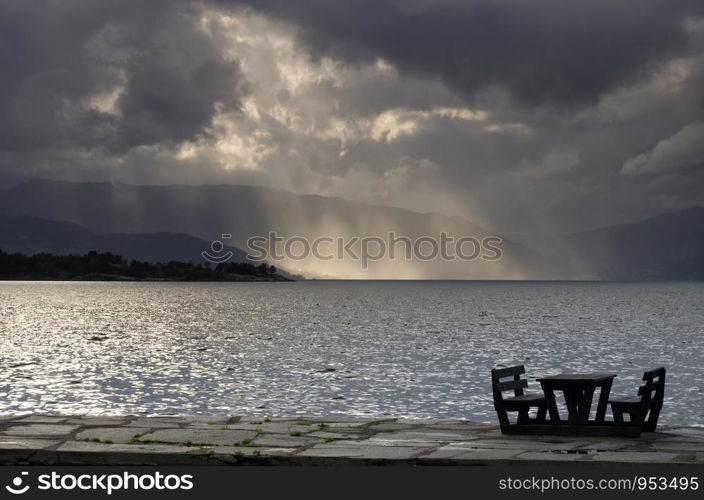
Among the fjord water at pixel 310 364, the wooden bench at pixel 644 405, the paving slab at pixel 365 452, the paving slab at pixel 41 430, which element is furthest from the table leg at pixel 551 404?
the fjord water at pixel 310 364

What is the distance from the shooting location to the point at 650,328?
88562 mm

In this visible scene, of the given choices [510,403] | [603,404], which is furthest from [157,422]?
[603,404]

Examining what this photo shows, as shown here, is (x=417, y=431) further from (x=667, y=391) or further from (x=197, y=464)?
(x=667, y=391)

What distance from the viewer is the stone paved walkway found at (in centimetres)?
1309

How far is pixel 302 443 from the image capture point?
567 inches

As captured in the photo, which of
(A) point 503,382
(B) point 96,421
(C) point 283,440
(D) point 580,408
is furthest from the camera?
(B) point 96,421

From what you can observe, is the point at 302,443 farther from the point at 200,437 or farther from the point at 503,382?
the point at 503,382

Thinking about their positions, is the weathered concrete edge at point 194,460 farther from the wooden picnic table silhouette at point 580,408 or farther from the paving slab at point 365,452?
the wooden picnic table silhouette at point 580,408

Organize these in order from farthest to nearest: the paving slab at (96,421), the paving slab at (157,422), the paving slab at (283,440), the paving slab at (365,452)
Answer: the paving slab at (96,421), the paving slab at (157,422), the paving slab at (283,440), the paving slab at (365,452)

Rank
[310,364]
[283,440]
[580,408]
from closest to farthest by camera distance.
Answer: [283,440]
[580,408]
[310,364]

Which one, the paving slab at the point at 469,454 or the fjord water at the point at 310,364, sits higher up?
the paving slab at the point at 469,454

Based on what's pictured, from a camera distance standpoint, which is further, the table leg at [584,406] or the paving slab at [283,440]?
the table leg at [584,406]

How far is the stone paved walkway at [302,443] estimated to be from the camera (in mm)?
13086

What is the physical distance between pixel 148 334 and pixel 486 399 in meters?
45.6
